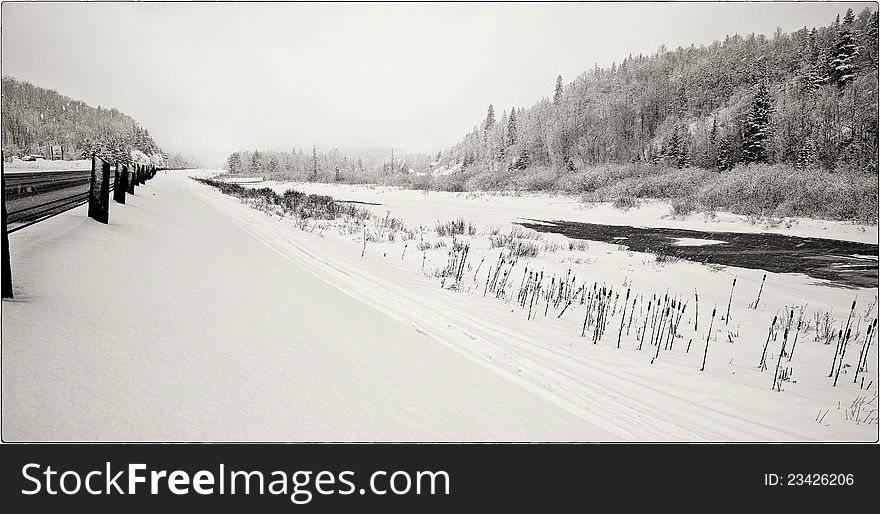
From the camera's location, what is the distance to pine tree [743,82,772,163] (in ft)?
103

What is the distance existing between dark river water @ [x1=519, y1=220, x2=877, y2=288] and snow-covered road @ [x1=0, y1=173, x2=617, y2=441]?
30.9 ft

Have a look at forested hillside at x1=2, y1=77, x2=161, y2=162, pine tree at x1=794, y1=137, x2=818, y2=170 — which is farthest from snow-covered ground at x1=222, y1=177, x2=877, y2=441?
forested hillside at x1=2, y1=77, x2=161, y2=162

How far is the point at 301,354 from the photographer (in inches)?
120

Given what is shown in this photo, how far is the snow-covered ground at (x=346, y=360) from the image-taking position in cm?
215

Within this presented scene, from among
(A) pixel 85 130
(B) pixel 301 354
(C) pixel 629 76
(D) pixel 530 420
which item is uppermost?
(C) pixel 629 76

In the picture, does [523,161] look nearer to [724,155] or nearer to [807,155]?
[724,155]

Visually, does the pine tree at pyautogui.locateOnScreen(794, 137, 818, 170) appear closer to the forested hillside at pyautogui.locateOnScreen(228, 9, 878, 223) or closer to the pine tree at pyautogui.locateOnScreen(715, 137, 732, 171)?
the forested hillside at pyautogui.locateOnScreen(228, 9, 878, 223)

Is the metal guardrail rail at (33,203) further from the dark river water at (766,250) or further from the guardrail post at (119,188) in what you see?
the dark river water at (766,250)

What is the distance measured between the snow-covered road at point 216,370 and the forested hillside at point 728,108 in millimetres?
8670

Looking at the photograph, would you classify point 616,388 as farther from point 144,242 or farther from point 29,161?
point 29,161

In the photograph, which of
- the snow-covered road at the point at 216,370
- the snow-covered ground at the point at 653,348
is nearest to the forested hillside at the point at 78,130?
the snow-covered ground at the point at 653,348

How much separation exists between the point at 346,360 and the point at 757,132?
40.9 meters
